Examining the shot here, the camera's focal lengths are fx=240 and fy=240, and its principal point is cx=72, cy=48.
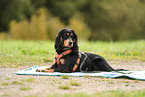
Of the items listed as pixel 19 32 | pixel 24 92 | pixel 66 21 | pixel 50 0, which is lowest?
pixel 24 92

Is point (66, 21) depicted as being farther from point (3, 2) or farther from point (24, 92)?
point (24, 92)

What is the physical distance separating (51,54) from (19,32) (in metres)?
15.3

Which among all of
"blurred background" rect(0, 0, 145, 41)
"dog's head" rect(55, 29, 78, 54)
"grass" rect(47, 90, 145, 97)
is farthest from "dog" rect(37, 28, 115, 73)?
"blurred background" rect(0, 0, 145, 41)

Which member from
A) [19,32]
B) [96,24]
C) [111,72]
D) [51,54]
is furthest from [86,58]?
[96,24]

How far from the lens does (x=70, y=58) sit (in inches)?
251

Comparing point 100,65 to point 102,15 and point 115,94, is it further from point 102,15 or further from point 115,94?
point 102,15

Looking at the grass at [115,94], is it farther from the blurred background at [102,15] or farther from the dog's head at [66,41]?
the blurred background at [102,15]

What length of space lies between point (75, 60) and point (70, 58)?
0.48 feet

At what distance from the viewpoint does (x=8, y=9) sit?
33.9m

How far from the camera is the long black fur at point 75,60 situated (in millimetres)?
6367

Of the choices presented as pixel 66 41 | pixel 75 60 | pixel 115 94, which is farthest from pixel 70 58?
pixel 115 94

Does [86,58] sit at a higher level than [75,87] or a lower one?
higher

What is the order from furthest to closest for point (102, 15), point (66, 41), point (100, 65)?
point (102, 15), point (100, 65), point (66, 41)

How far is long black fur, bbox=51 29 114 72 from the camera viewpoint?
6367mm
